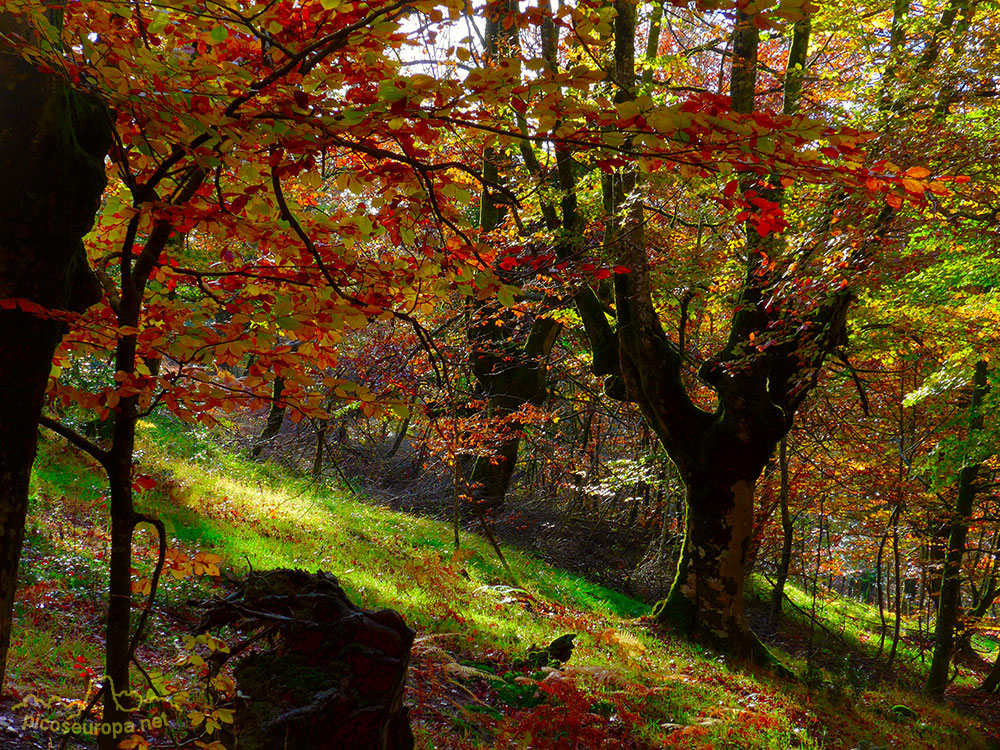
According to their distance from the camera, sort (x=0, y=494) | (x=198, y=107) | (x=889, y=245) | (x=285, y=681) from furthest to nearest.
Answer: (x=889, y=245) → (x=285, y=681) → (x=198, y=107) → (x=0, y=494)

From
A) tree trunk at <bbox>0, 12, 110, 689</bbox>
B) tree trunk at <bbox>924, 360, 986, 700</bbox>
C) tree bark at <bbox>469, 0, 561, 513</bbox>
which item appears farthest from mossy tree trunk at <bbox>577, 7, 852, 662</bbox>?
tree trunk at <bbox>0, 12, 110, 689</bbox>

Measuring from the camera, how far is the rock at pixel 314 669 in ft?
9.58

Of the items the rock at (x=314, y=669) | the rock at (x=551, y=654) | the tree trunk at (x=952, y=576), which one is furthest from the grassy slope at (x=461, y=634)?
the tree trunk at (x=952, y=576)

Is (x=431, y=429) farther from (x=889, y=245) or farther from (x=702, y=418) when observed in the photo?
(x=889, y=245)

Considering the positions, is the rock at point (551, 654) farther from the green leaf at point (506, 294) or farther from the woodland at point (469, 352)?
the green leaf at point (506, 294)

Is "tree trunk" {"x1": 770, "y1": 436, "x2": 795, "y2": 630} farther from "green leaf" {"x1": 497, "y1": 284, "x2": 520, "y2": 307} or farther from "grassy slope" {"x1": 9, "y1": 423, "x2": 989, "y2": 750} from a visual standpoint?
"green leaf" {"x1": 497, "y1": 284, "x2": 520, "y2": 307}

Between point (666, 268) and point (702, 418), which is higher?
point (666, 268)

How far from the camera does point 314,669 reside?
3.11 m

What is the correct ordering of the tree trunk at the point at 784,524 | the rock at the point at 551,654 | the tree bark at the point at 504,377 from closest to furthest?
the rock at the point at 551,654
the tree trunk at the point at 784,524
the tree bark at the point at 504,377

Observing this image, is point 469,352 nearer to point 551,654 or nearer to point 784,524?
point 551,654

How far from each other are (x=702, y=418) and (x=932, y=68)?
457cm

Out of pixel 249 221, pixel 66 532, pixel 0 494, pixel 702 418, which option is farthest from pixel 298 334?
pixel 702 418

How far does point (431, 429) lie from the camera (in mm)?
10109

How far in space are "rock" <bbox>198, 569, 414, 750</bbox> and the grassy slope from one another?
129 centimetres
